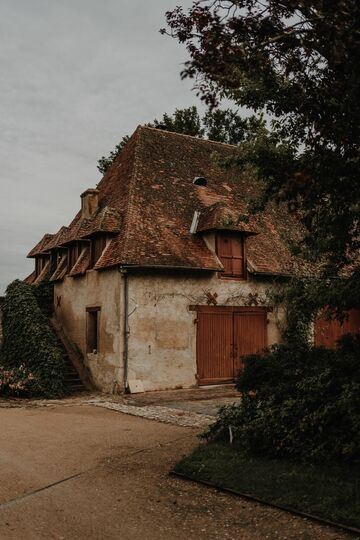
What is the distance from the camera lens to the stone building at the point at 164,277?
1647cm

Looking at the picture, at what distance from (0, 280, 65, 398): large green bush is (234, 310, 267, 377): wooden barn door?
582 centimetres

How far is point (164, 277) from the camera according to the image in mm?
16922

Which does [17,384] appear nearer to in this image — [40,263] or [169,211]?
[169,211]

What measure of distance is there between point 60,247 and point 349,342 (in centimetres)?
1524

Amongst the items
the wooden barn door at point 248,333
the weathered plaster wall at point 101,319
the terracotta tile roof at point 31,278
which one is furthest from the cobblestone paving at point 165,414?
the terracotta tile roof at point 31,278

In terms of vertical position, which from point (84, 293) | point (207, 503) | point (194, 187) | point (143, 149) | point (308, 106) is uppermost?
point (143, 149)

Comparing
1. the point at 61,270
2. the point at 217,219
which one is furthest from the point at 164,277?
the point at 61,270

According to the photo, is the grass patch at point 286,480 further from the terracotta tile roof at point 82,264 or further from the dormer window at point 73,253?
the dormer window at point 73,253

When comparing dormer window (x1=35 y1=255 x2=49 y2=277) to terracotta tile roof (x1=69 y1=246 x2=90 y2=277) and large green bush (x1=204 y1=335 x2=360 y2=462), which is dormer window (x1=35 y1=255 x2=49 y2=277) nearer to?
terracotta tile roof (x1=69 y1=246 x2=90 y2=277)

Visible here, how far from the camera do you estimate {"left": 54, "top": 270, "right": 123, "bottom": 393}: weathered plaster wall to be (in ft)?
53.8

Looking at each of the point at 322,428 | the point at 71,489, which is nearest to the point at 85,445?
the point at 71,489

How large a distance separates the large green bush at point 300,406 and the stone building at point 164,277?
7801 millimetres

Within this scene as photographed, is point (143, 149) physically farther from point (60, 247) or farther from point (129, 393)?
point (129, 393)

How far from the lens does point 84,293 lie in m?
18.8
